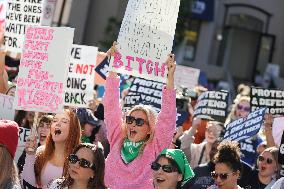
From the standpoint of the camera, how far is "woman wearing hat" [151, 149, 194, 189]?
5027mm

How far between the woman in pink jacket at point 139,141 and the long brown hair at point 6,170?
1.25 meters

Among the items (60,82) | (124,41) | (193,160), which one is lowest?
(193,160)

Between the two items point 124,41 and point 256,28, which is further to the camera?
point 256,28

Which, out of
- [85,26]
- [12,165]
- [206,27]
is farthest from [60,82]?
[206,27]

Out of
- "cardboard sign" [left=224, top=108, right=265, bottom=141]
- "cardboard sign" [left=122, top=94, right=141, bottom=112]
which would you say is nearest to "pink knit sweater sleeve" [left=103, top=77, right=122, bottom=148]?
"cardboard sign" [left=224, top=108, right=265, bottom=141]

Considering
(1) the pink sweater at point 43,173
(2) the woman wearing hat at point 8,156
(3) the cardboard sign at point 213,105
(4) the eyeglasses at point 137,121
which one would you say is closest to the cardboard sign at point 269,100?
(3) the cardboard sign at point 213,105

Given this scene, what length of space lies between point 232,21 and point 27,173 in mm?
22520

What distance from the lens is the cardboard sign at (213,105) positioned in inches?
360

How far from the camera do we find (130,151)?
5672mm

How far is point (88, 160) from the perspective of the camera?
16.5ft

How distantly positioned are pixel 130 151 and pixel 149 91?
3.16 metres

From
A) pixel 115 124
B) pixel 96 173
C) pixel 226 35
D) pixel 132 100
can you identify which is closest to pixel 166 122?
pixel 115 124

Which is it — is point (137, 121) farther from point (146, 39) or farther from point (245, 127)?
point (245, 127)

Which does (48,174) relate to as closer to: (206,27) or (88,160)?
(88,160)
